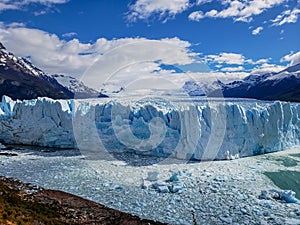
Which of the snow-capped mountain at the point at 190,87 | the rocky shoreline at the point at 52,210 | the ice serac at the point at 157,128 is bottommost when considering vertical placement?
the rocky shoreline at the point at 52,210

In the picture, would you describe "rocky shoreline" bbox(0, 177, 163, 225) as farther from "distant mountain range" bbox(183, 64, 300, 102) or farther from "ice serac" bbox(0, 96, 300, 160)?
"distant mountain range" bbox(183, 64, 300, 102)

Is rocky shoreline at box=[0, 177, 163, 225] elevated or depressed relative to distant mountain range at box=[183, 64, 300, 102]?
depressed

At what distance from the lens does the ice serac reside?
14.4 meters

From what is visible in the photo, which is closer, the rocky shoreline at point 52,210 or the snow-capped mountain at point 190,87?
the rocky shoreline at point 52,210

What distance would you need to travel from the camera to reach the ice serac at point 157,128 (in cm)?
1444

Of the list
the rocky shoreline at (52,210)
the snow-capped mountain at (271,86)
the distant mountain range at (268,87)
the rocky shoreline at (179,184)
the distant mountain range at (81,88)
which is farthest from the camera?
the snow-capped mountain at (271,86)

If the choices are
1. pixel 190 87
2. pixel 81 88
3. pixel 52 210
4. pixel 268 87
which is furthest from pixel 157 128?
pixel 81 88

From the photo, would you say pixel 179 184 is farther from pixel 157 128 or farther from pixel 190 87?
pixel 190 87

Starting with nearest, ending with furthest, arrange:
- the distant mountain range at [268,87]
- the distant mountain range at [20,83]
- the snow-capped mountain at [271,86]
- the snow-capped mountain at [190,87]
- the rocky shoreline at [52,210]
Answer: the rocky shoreline at [52,210] → the snow-capped mountain at [190,87] → the distant mountain range at [20,83] → the distant mountain range at [268,87] → the snow-capped mountain at [271,86]

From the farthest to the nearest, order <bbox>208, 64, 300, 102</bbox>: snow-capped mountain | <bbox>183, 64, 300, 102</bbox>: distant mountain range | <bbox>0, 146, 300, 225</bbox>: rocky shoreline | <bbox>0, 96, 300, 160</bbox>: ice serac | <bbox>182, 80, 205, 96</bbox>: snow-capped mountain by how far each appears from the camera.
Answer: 1. <bbox>208, 64, 300, 102</bbox>: snow-capped mountain
2. <bbox>183, 64, 300, 102</bbox>: distant mountain range
3. <bbox>182, 80, 205, 96</bbox>: snow-capped mountain
4. <bbox>0, 96, 300, 160</bbox>: ice serac
5. <bbox>0, 146, 300, 225</bbox>: rocky shoreline

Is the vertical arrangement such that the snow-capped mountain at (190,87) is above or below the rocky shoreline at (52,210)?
above

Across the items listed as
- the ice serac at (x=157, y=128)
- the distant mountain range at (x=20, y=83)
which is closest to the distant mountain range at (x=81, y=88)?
the distant mountain range at (x=20, y=83)

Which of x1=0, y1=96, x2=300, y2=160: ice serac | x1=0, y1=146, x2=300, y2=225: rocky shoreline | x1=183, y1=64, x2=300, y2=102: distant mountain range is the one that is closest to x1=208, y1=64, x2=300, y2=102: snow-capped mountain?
x1=183, y1=64, x2=300, y2=102: distant mountain range

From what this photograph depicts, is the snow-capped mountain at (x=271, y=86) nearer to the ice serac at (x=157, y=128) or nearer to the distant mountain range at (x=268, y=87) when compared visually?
the distant mountain range at (x=268, y=87)
